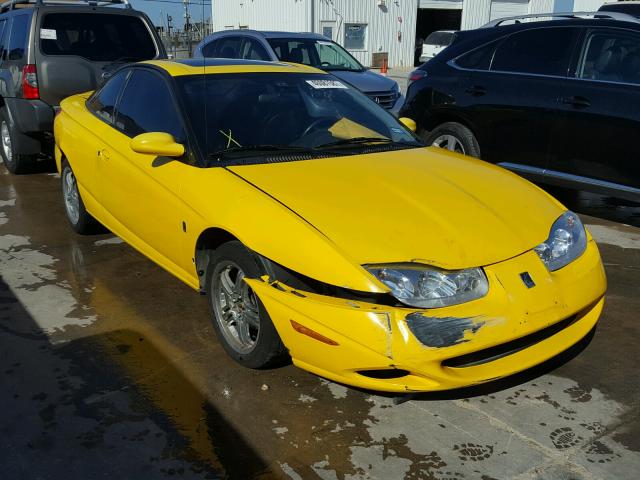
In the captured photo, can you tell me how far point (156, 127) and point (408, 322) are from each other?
2223 millimetres

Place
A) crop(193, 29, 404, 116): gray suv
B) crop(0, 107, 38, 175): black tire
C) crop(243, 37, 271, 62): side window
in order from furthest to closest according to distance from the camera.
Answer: crop(243, 37, 271, 62): side window < crop(193, 29, 404, 116): gray suv < crop(0, 107, 38, 175): black tire

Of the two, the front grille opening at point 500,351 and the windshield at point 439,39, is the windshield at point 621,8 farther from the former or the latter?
the windshield at point 439,39

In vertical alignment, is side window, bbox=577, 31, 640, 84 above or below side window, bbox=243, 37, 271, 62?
above

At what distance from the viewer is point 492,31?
6422 millimetres

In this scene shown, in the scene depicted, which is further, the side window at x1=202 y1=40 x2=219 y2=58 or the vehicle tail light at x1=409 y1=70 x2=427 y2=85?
the side window at x1=202 y1=40 x2=219 y2=58

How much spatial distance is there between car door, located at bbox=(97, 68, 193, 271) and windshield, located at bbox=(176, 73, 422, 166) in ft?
0.61

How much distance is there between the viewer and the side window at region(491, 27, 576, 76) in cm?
575

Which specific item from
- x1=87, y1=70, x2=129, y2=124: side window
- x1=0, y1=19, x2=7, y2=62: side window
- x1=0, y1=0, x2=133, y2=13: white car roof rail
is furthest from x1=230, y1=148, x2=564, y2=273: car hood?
x1=0, y1=19, x2=7, y2=62: side window

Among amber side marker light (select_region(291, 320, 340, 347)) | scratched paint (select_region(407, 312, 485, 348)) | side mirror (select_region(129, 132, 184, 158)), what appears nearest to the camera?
scratched paint (select_region(407, 312, 485, 348))

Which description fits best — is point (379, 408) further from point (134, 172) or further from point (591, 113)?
point (591, 113)

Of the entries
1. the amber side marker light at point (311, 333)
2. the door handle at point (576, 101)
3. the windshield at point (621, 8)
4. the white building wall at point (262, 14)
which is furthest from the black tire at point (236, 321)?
the white building wall at point (262, 14)

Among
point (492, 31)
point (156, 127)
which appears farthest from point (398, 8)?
point (156, 127)

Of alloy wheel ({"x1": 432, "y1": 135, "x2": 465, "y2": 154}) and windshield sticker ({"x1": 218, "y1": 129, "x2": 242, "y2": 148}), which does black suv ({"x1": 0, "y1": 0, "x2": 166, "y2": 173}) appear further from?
windshield sticker ({"x1": 218, "y1": 129, "x2": 242, "y2": 148})

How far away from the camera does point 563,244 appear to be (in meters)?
3.16
